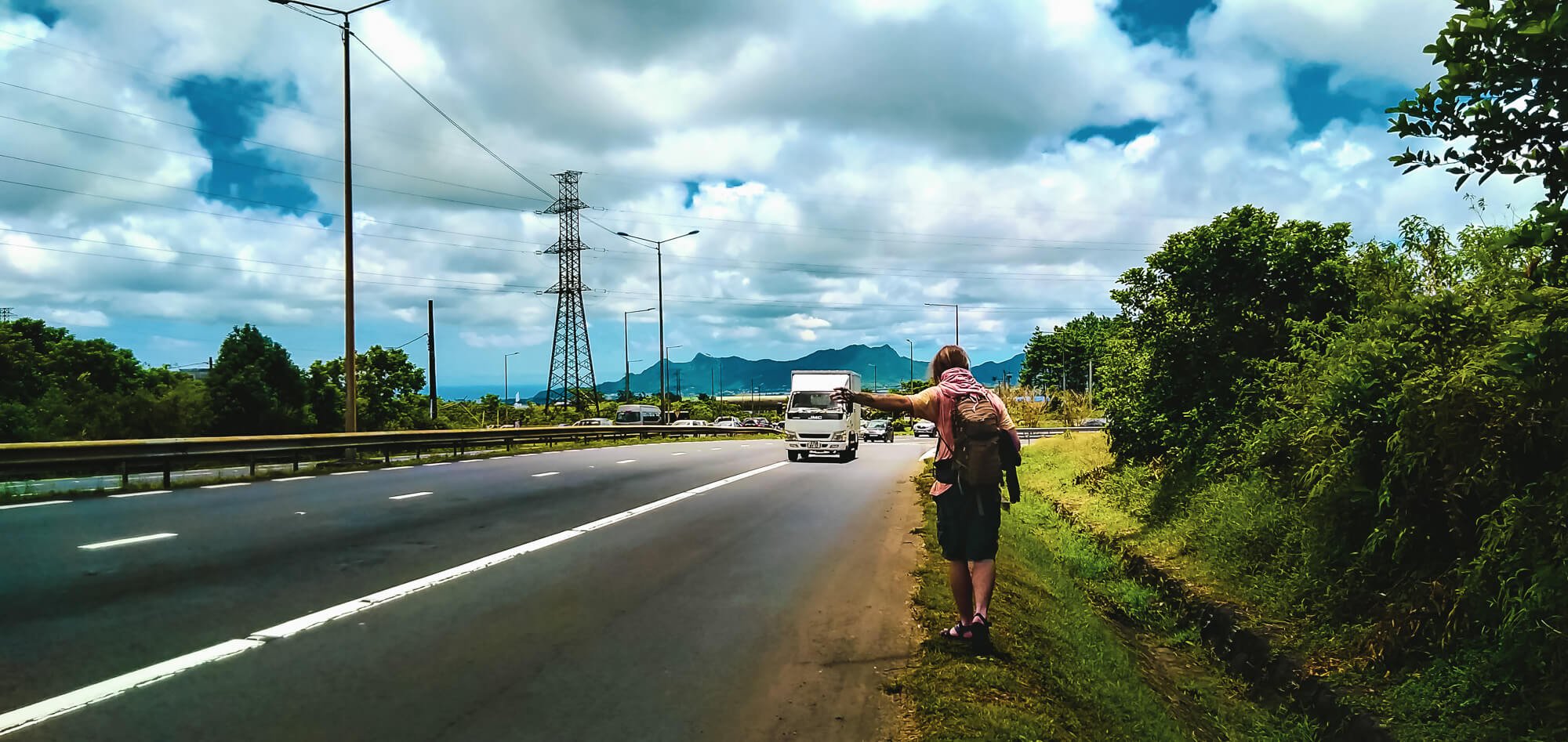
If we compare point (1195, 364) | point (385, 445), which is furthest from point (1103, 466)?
point (385, 445)

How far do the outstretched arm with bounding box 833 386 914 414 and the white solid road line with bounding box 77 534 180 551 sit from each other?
27.3 ft

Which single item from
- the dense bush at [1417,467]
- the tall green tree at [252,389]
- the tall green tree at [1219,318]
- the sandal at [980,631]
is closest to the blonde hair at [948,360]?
the sandal at [980,631]

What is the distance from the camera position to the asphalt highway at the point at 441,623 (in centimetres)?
455

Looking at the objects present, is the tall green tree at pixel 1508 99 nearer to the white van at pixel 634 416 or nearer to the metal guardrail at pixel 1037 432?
the metal guardrail at pixel 1037 432

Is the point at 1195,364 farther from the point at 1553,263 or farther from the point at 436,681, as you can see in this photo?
the point at 436,681

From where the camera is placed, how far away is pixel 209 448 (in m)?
18.4

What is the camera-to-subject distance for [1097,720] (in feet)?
16.9

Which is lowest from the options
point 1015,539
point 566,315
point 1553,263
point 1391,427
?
point 1015,539

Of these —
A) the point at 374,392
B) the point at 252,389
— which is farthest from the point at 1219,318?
the point at 374,392

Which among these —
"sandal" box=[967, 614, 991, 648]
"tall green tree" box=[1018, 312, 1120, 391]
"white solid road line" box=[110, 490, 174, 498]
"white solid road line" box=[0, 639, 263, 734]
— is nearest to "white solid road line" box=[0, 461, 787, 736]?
"white solid road line" box=[0, 639, 263, 734]

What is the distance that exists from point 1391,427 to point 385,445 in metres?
24.1

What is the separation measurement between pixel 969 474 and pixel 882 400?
76cm

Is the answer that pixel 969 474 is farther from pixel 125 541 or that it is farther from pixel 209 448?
pixel 209 448

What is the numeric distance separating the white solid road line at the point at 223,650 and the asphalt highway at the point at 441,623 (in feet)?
0.08
